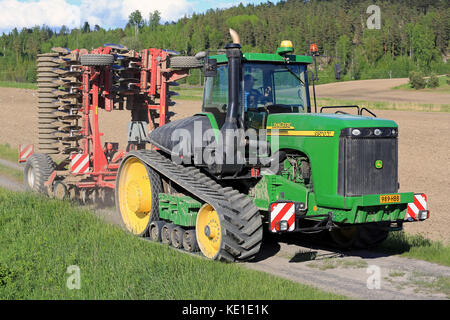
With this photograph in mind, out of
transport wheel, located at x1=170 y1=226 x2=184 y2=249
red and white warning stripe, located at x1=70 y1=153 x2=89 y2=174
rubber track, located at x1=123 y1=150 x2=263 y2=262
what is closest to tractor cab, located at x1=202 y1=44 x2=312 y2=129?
rubber track, located at x1=123 y1=150 x2=263 y2=262

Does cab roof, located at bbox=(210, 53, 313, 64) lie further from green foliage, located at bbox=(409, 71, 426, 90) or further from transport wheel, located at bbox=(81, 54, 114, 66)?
green foliage, located at bbox=(409, 71, 426, 90)

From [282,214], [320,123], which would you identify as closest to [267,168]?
[282,214]

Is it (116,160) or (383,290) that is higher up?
(116,160)

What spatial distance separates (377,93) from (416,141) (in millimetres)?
36546

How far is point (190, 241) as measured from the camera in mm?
9289

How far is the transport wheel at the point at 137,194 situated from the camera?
33.9ft

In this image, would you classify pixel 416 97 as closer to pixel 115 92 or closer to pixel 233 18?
pixel 115 92

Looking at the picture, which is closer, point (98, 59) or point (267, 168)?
point (267, 168)

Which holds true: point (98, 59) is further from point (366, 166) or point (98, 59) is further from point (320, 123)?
point (366, 166)

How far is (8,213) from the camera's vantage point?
432 inches

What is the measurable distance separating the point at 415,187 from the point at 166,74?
298 inches

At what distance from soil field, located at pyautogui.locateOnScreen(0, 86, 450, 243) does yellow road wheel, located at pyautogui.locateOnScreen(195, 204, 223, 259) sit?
4340 millimetres

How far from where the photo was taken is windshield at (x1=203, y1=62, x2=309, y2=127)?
904 cm
